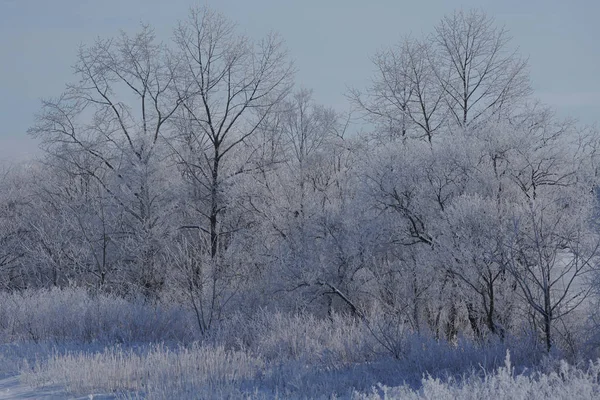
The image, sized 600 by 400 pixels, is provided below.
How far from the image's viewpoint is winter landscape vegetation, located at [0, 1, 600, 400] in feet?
29.5

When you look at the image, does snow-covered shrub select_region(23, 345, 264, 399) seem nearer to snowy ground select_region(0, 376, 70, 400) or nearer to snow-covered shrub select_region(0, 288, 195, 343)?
snowy ground select_region(0, 376, 70, 400)

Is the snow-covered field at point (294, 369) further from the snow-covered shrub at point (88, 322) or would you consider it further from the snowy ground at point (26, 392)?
the snow-covered shrub at point (88, 322)

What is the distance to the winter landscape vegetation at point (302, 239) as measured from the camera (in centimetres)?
900

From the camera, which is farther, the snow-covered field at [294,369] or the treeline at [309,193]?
the treeline at [309,193]

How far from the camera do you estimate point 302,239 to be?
24750 millimetres

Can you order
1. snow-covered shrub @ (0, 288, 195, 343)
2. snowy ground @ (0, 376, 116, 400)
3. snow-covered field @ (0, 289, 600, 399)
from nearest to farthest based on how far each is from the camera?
snow-covered field @ (0, 289, 600, 399)
snowy ground @ (0, 376, 116, 400)
snow-covered shrub @ (0, 288, 195, 343)

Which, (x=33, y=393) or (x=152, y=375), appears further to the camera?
(x=152, y=375)

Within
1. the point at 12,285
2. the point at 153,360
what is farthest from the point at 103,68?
the point at 153,360

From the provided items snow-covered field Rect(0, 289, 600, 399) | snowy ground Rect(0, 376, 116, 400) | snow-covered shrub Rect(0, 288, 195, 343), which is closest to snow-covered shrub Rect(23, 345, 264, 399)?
snow-covered field Rect(0, 289, 600, 399)

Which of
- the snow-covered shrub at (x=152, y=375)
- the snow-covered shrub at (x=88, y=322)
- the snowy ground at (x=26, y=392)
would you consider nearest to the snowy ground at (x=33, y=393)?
the snowy ground at (x=26, y=392)

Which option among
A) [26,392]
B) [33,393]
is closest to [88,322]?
[26,392]

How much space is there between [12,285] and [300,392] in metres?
28.1

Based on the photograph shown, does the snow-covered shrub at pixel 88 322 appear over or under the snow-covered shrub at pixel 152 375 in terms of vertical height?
over

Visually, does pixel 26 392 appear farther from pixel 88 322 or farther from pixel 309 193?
pixel 309 193
